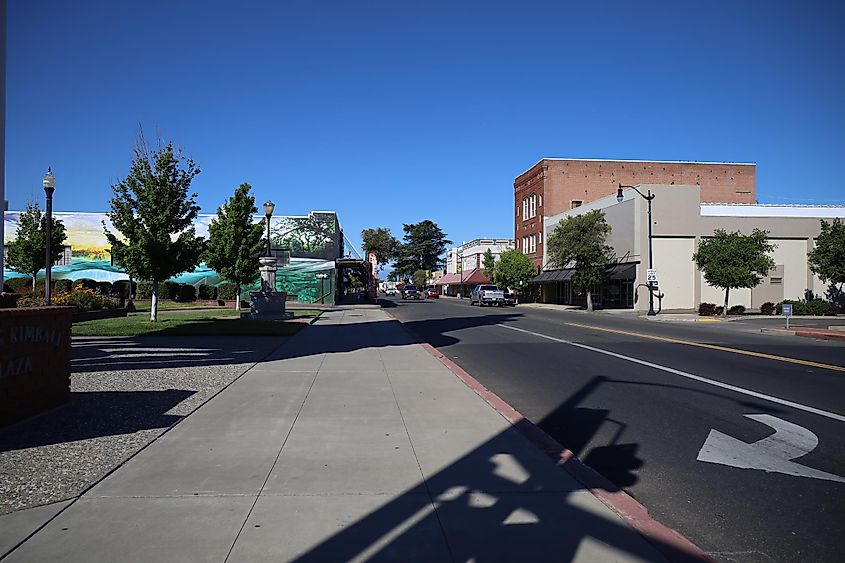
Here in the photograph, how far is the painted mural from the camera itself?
52.5 meters

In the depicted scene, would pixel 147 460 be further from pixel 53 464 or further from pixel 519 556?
pixel 519 556

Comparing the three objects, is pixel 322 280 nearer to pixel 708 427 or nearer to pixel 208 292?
pixel 208 292

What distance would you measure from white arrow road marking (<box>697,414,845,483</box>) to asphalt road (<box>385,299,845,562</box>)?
0.02m

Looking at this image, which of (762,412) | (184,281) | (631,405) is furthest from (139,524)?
(184,281)

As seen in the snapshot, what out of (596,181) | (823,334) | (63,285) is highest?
(596,181)

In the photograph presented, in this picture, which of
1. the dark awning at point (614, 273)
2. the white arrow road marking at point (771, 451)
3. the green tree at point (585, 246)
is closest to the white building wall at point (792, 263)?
the dark awning at point (614, 273)

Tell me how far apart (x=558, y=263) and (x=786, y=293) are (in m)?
16.6

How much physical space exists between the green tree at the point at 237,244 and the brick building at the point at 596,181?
125ft

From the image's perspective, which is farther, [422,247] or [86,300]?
[422,247]

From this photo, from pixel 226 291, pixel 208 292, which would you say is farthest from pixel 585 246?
pixel 208 292

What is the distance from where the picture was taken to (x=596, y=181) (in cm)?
6744

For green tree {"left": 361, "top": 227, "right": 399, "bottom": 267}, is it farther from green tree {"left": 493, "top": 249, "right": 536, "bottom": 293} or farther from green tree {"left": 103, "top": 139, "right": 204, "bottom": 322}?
green tree {"left": 103, "top": 139, "right": 204, "bottom": 322}

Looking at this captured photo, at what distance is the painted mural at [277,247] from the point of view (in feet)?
172

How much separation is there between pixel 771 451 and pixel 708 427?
116cm
